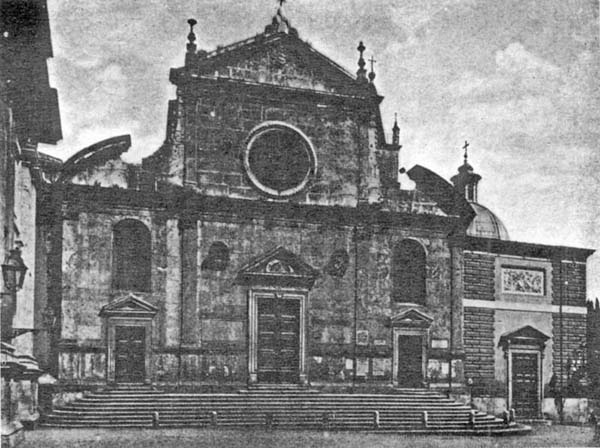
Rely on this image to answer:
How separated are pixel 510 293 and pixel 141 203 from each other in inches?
244

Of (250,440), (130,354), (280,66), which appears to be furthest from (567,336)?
(130,354)

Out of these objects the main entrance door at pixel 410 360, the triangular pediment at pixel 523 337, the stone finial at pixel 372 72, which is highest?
the stone finial at pixel 372 72

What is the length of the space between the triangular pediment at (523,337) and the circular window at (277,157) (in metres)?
4.26

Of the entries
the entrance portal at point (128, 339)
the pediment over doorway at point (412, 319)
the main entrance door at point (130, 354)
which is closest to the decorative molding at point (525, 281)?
the pediment over doorway at point (412, 319)

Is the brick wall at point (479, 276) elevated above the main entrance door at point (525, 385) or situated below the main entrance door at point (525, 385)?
above

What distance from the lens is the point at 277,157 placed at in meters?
14.0

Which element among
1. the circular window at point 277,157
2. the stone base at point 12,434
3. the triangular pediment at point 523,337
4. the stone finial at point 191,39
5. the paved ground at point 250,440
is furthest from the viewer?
the triangular pediment at point 523,337

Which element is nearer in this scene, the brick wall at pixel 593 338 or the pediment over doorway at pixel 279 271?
the pediment over doorway at pixel 279 271

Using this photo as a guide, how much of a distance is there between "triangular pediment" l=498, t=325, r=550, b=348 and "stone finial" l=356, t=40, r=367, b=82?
499 centimetres

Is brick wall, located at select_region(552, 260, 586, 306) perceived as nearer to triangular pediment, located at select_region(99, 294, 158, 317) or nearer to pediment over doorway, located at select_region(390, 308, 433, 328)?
pediment over doorway, located at select_region(390, 308, 433, 328)

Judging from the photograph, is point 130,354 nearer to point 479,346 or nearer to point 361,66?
point 361,66

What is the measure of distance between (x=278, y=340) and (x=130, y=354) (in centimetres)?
206

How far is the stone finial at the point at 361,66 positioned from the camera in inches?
454

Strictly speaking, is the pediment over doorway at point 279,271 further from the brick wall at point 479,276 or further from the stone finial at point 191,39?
the stone finial at point 191,39
